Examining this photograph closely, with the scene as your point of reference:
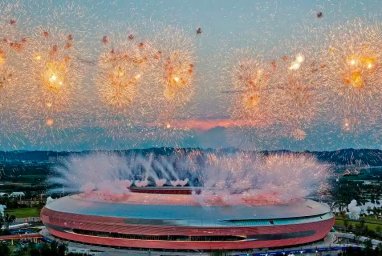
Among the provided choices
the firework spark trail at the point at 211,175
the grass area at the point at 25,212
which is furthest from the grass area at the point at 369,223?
the grass area at the point at 25,212

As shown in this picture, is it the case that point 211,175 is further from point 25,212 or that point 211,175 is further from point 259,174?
point 25,212

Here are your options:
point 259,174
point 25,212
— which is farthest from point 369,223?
point 25,212

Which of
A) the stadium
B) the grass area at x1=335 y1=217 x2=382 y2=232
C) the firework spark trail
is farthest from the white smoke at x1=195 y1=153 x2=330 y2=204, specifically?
the grass area at x1=335 y1=217 x2=382 y2=232

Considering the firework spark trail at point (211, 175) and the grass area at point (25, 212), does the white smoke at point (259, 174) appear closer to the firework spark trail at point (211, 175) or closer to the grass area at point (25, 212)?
the firework spark trail at point (211, 175)

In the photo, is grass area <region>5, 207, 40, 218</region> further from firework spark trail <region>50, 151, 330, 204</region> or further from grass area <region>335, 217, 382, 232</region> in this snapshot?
grass area <region>335, 217, 382, 232</region>

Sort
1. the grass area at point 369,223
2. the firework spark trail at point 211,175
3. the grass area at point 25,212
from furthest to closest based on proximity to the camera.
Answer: the grass area at point 25,212 < the grass area at point 369,223 < the firework spark trail at point 211,175

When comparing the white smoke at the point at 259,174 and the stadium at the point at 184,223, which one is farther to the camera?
the white smoke at the point at 259,174

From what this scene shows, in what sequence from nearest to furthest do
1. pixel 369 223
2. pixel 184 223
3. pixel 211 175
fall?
pixel 184 223 < pixel 211 175 < pixel 369 223
